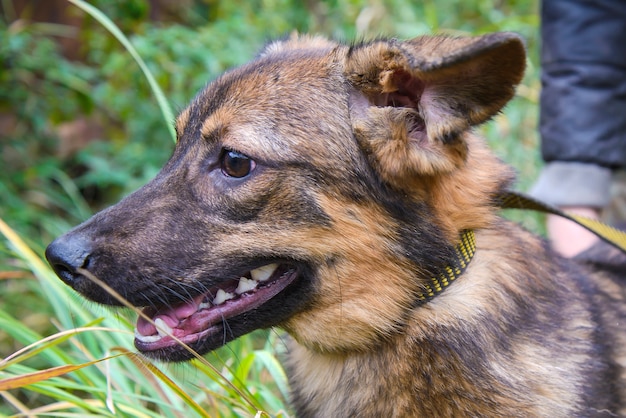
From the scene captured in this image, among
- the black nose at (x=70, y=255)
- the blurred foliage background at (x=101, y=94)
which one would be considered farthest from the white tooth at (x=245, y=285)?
the blurred foliage background at (x=101, y=94)

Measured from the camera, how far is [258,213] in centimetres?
214

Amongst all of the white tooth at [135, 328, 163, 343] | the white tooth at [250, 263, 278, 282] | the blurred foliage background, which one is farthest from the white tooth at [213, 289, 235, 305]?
the blurred foliage background

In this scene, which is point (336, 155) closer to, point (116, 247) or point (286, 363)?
point (116, 247)

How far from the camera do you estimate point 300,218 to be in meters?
2.14

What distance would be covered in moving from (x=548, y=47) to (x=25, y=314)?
3716 millimetres

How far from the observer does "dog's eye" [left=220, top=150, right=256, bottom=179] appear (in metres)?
2.18

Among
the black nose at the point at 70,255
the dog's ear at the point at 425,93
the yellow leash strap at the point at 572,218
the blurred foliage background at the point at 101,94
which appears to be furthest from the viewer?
the blurred foliage background at the point at 101,94

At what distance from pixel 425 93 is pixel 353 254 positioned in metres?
0.58

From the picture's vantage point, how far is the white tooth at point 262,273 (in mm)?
2225

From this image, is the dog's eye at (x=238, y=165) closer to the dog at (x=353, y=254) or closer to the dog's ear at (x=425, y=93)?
the dog at (x=353, y=254)

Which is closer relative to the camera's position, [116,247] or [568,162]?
[116,247]

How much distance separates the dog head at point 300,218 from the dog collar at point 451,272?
33 millimetres

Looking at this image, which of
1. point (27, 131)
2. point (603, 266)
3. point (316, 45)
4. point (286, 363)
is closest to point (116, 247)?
point (286, 363)

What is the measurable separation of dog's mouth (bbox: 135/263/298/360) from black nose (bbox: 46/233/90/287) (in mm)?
313
